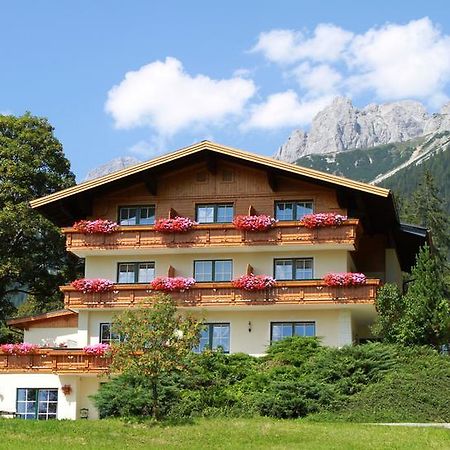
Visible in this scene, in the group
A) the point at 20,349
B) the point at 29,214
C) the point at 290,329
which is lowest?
the point at 20,349

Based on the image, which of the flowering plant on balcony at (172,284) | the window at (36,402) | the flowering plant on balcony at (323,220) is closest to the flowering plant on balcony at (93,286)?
the flowering plant on balcony at (172,284)

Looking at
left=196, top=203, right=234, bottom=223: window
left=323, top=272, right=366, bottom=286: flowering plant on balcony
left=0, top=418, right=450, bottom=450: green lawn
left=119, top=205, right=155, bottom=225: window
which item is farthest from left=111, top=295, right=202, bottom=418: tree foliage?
left=119, top=205, right=155, bottom=225: window

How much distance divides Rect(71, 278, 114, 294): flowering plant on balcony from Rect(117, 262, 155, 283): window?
4.92ft

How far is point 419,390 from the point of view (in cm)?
2673

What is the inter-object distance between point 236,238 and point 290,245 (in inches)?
83.5

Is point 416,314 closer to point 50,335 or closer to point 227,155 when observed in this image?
point 227,155

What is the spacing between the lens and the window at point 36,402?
32375mm

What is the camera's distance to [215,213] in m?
36.5

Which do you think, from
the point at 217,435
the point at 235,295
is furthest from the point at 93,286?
the point at 217,435

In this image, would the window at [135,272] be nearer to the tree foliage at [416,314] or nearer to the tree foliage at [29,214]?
the tree foliage at [29,214]

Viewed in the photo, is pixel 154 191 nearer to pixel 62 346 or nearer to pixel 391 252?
pixel 62 346

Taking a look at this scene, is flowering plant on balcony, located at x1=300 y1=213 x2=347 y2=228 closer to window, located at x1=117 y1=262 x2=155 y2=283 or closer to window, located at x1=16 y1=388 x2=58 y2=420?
window, located at x1=117 y1=262 x2=155 y2=283

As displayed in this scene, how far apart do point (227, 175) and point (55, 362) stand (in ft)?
33.8

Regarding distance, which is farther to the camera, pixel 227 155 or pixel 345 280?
pixel 227 155
